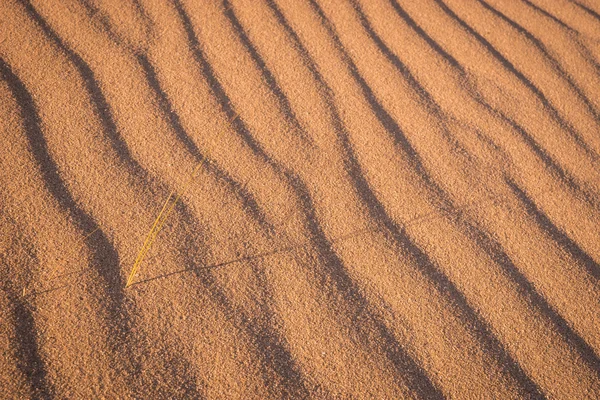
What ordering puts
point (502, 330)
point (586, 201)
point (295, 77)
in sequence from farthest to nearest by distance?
1. point (295, 77)
2. point (586, 201)
3. point (502, 330)

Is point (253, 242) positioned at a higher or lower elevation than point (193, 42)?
lower

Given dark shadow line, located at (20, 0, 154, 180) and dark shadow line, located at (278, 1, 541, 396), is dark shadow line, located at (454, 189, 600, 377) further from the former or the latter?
dark shadow line, located at (20, 0, 154, 180)

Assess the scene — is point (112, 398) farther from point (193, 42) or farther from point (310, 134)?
point (193, 42)

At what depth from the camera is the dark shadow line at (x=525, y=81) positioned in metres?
1.54

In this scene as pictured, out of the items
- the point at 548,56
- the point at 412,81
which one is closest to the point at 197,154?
the point at 412,81

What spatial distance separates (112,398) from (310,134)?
919 mm

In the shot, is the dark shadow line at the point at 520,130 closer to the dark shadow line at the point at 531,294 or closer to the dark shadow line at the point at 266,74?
the dark shadow line at the point at 531,294

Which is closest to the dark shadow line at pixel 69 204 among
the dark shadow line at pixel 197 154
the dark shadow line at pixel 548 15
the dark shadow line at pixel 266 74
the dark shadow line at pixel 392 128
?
the dark shadow line at pixel 197 154

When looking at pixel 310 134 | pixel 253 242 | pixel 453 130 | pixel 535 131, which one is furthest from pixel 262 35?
pixel 535 131

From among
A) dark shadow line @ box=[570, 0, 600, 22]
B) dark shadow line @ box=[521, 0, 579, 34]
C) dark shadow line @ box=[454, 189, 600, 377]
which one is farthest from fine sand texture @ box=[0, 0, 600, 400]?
dark shadow line @ box=[570, 0, 600, 22]

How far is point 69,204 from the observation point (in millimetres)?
1223

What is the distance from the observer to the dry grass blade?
3.71 feet

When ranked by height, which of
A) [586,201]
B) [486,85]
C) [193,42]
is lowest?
[586,201]

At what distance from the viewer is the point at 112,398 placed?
3.11 feet
